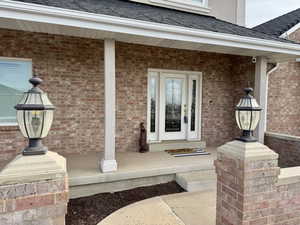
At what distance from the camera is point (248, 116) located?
2176mm

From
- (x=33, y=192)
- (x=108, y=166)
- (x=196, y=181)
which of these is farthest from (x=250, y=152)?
(x=108, y=166)

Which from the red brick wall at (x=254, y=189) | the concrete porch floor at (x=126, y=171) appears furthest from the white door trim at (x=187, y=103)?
the red brick wall at (x=254, y=189)

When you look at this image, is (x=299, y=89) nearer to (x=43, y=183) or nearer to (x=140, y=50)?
(x=140, y=50)

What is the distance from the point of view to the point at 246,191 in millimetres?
2049

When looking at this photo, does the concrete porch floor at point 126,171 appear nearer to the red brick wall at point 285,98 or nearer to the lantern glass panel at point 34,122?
the lantern glass panel at point 34,122

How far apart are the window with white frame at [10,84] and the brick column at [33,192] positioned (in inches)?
154

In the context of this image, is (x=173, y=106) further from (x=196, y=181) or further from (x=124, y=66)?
(x=196, y=181)

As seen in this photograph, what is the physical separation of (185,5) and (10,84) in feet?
17.7

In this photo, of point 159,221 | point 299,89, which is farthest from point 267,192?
point 299,89

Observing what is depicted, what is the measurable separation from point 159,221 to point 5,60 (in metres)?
4.64

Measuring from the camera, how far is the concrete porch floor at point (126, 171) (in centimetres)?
377

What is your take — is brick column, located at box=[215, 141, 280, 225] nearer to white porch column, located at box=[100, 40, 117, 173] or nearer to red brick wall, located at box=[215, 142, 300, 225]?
red brick wall, located at box=[215, 142, 300, 225]

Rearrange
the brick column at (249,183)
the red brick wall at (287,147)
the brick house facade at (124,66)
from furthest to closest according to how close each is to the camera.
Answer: the red brick wall at (287,147), the brick house facade at (124,66), the brick column at (249,183)

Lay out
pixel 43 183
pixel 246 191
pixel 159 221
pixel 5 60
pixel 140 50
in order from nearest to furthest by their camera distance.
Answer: pixel 43 183 < pixel 246 191 < pixel 159 221 < pixel 5 60 < pixel 140 50
